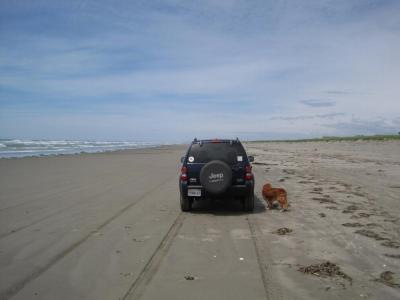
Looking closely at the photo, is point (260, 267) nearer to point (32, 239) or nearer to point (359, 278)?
point (359, 278)

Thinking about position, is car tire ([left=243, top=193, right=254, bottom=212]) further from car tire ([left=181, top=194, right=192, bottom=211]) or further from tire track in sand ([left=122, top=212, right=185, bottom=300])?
tire track in sand ([left=122, top=212, right=185, bottom=300])

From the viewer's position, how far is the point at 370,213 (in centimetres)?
959

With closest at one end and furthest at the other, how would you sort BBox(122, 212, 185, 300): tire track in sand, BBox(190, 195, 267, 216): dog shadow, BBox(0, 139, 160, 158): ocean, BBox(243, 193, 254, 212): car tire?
1. BBox(122, 212, 185, 300): tire track in sand
2. BBox(243, 193, 254, 212): car tire
3. BBox(190, 195, 267, 216): dog shadow
4. BBox(0, 139, 160, 158): ocean

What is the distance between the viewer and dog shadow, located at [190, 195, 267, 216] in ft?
33.4

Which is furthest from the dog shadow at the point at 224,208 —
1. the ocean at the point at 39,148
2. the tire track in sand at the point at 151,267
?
the ocean at the point at 39,148

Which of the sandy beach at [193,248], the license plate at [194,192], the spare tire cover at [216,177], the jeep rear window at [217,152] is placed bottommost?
the sandy beach at [193,248]

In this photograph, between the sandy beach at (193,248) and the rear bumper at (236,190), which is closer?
the sandy beach at (193,248)

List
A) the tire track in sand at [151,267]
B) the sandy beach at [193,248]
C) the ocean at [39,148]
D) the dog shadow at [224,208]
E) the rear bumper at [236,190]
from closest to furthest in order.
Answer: the tire track in sand at [151,267] → the sandy beach at [193,248] → the rear bumper at [236,190] → the dog shadow at [224,208] → the ocean at [39,148]

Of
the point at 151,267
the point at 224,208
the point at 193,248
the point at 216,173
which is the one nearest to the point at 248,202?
the point at 224,208

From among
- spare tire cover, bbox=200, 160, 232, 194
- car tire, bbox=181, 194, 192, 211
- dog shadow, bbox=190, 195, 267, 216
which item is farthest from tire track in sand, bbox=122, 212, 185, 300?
dog shadow, bbox=190, 195, 267, 216

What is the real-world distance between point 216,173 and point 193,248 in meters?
3.04

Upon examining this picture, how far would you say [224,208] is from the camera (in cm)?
1087

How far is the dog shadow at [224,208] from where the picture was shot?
10.2 meters

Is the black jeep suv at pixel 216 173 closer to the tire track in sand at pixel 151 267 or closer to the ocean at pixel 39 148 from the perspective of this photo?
the tire track in sand at pixel 151 267
